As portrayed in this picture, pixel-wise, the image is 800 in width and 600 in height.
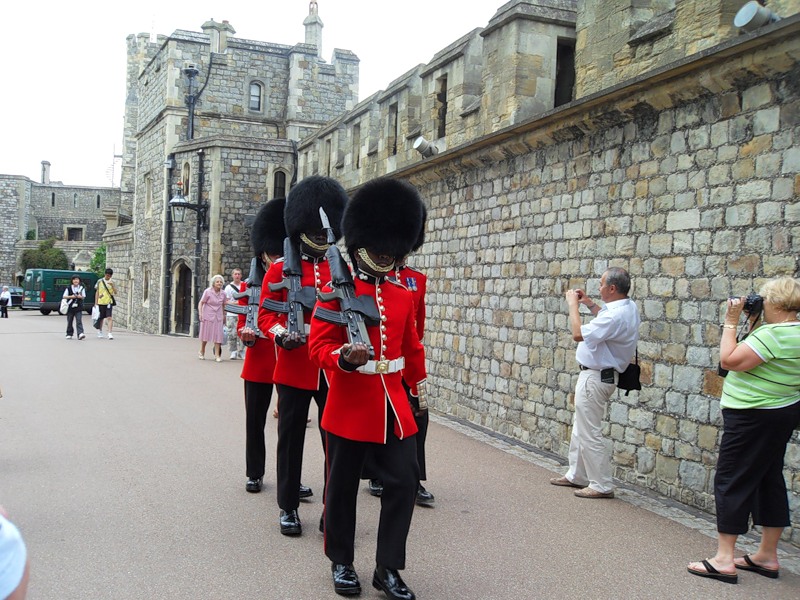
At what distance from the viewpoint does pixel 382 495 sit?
3922mm

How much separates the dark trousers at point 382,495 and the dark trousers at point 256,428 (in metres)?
1.78

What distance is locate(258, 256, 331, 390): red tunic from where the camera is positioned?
16.9 feet

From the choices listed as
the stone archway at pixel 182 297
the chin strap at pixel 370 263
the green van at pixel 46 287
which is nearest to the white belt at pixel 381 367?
the chin strap at pixel 370 263

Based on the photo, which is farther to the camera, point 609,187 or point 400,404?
point 609,187

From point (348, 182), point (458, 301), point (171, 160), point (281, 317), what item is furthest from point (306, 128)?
point (281, 317)

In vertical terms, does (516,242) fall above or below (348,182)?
below

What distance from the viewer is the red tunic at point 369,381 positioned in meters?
3.98

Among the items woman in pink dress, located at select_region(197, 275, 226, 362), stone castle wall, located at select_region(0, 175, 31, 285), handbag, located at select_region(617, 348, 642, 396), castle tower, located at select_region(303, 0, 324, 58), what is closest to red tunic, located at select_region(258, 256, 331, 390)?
handbag, located at select_region(617, 348, 642, 396)

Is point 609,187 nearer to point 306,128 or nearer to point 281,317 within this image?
point 281,317

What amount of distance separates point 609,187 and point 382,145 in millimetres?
6555

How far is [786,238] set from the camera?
5219 millimetres

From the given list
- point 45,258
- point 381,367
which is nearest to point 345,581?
point 381,367

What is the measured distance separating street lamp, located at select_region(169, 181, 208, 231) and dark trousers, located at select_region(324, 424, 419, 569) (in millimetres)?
19864

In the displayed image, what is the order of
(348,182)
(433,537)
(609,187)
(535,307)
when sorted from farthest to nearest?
1. (348,182)
2. (535,307)
3. (609,187)
4. (433,537)
